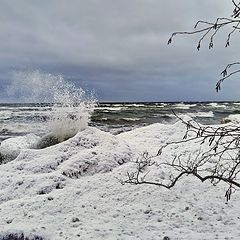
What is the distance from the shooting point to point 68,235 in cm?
579

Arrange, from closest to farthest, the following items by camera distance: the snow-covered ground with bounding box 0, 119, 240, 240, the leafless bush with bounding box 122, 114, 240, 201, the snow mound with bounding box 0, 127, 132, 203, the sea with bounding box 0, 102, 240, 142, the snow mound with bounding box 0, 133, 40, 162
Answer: the leafless bush with bounding box 122, 114, 240, 201 → the snow-covered ground with bounding box 0, 119, 240, 240 → the snow mound with bounding box 0, 127, 132, 203 → the snow mound with bounding box 0, 133, 40, 162 → the sea with bounding box 0, 102, 240, 142

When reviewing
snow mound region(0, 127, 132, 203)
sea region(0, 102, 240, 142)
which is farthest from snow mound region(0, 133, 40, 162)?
snow mound region(0, 127, 132, 203)

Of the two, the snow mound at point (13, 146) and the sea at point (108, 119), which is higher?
the snow mound at point (13, 146)

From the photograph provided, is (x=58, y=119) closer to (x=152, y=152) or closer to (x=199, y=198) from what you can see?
(x=152, y=152)

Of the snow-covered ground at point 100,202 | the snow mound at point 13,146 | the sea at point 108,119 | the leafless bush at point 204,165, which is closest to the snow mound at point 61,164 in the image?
the snow-covered ground at point 100,202

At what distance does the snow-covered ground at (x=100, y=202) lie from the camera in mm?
5906

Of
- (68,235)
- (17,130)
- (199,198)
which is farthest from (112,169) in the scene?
(17,130)

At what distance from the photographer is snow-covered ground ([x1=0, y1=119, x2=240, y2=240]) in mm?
5906

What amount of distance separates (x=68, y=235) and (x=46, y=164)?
275cm

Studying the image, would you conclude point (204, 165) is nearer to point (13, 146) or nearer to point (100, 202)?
point (100, 202)

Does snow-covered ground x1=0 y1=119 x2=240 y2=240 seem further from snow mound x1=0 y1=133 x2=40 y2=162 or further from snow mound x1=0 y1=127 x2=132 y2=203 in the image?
snow mound x1=0 y1=133 x2=40 y2=162

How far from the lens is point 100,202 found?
678 cm

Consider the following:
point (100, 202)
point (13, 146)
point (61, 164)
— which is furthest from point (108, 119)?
point (100, 202)

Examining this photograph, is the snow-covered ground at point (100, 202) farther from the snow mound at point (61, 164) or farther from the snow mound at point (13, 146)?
the snow mound at point (13, 146)
